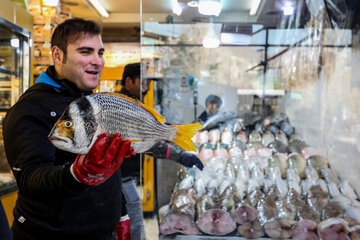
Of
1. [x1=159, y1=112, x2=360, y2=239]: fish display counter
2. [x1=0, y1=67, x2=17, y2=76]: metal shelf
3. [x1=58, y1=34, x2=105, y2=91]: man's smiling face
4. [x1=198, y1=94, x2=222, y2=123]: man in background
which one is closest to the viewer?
[x1=58, y1=34, x2=105, y2=91]: man's smiling face

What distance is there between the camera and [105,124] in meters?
0.95

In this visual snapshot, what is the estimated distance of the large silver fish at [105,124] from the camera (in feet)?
2.91

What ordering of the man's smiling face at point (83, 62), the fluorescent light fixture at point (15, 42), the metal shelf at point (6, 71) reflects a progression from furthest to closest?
the fluorescent light fixture at point (15, 42) → the metal shelf at point (6, 71) → the man's smiling face at point (83, 62)

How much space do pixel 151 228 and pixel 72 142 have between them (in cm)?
177

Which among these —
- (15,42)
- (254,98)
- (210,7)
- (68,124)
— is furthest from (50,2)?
(254,98)

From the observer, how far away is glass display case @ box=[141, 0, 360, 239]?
2535 mm

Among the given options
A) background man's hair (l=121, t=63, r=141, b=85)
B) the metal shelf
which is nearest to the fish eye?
background man's hair (l=121, t=63, r=141, b=85)

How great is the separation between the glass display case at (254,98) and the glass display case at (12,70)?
105 cm

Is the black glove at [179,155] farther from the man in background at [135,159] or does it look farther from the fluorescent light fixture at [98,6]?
the fluorescent light fixture at [98,6]

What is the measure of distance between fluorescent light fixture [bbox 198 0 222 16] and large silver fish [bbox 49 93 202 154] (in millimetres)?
1909

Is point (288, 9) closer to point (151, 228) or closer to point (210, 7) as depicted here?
point (210, 7)

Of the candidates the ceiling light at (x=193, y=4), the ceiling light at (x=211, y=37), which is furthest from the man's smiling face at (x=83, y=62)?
the ceiling light at (x=211, y=37)

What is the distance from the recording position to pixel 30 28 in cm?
288

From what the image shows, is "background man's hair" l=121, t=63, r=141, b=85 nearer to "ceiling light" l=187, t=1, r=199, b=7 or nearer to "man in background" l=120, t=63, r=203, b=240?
"man in background" l=120, t=63, r=203, b=240
